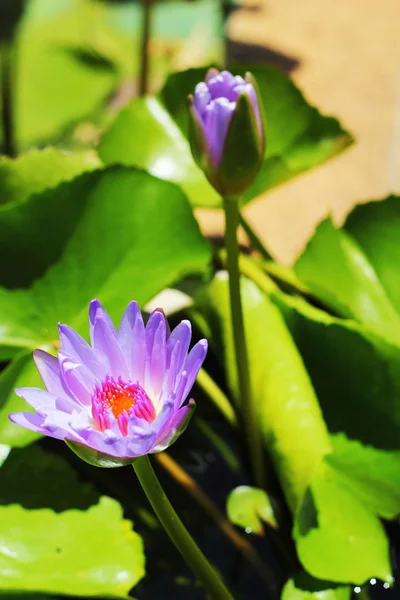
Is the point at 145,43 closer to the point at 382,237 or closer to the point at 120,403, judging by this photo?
the point at 382,237

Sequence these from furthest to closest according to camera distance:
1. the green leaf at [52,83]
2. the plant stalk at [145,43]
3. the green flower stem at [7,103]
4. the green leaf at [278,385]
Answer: the green leaf at [52,83]
the green flower stem at [7,103]
the plant stalk at [145,43]
the green leaf at [278,385]

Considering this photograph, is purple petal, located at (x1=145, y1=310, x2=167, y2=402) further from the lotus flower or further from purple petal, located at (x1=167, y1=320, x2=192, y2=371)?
the lotus flower

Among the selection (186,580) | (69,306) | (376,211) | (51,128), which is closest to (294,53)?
(51,128)

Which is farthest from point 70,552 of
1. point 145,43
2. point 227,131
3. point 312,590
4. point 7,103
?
point 7,103

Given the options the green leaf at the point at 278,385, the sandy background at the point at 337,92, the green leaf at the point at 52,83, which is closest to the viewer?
the green leaf at the point at 278,385

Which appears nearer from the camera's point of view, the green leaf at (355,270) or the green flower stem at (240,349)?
the green flower stem at (240,349)

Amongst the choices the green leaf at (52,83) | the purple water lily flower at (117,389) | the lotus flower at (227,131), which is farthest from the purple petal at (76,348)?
the green leaf at (52,83)

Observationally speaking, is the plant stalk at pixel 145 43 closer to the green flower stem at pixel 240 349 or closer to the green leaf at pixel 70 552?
the green flower stem at pixel 240 349
